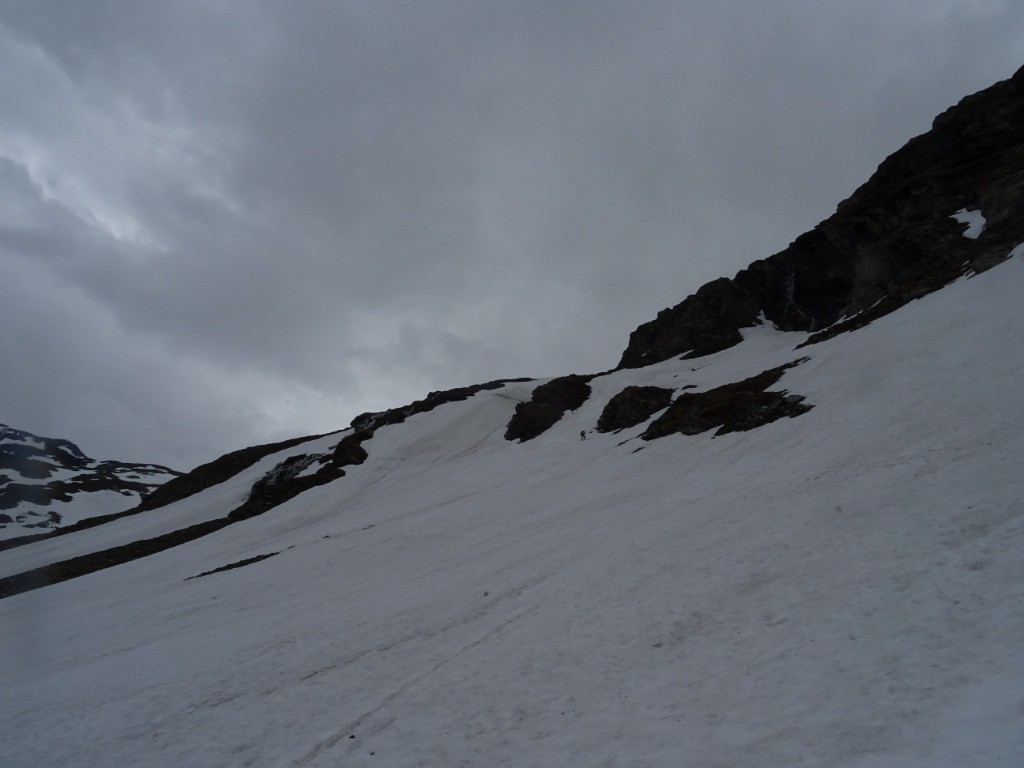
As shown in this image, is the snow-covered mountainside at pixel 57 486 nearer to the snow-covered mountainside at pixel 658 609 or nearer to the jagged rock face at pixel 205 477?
the jagged rock face at pixel 205 477

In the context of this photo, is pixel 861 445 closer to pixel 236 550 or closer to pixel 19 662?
pixel 19 662

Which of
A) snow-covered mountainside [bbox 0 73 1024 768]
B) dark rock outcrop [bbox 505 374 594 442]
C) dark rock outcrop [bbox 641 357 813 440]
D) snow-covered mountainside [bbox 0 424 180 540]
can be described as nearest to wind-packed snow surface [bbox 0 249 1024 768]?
snow-covered mountainside [bbox 0 73 1024 768]

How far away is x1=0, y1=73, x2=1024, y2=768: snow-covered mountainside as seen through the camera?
7.78m

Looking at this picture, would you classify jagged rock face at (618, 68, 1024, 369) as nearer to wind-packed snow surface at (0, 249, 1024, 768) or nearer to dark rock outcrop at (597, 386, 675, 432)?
dark rock outcrop at (597, 386, 675, 432)

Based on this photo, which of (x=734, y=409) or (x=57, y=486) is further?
(x=57, y=486)

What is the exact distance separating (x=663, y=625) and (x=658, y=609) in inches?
30.1

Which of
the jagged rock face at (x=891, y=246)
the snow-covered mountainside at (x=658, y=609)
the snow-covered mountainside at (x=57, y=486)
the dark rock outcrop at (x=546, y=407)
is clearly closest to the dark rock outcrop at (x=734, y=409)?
the snow-covered mountainside at (x=658, y=609)

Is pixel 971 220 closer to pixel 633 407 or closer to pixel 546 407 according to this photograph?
pixel 633 407

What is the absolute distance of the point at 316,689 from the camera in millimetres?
12031

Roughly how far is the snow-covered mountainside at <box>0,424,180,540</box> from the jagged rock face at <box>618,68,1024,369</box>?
12843cm

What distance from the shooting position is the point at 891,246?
50.5 meters

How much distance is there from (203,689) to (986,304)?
117 feet

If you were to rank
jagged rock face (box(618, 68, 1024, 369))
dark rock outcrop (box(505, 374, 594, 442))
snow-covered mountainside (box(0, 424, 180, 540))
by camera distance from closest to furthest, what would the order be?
jagged rock face (box(618, 68, 1024, 369))
dark rock outcrop (box(505, 374, 594, 442))
snow-covered mountainside (box(0, 424, 180, 540))

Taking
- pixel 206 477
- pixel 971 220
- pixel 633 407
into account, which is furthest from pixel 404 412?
pixel 971 220
